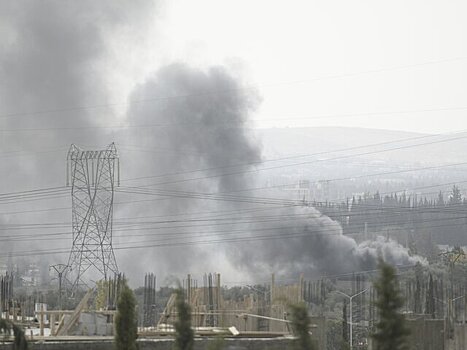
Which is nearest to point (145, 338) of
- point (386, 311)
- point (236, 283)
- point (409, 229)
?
point (386, 311)

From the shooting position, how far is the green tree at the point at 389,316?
20.9m

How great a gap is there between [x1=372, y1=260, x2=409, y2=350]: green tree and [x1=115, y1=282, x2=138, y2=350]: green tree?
195 inches

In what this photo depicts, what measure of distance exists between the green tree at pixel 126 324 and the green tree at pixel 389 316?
4.95 metres

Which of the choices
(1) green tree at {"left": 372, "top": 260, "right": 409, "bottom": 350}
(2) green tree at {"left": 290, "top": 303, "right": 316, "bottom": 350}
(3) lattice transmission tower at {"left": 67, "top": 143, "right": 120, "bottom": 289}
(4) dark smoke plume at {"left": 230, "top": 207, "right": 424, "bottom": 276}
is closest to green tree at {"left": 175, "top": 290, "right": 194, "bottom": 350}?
(2) green tree at {"left": 290, "top": 303, "right": 316, "bottom": 350}

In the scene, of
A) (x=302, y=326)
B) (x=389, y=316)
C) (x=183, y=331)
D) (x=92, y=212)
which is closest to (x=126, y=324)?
(x=183, y=331)

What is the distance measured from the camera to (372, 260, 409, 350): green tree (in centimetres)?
2091

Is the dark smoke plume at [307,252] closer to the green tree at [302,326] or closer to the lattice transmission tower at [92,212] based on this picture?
the lattice transmission tower at [92,212]

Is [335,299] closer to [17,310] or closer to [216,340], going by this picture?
[17,310]

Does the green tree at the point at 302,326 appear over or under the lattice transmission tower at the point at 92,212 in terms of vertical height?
under

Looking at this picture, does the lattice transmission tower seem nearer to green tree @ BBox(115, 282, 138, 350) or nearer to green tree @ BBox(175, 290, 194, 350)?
green tree @ BBox(115, 282, 138, 350)

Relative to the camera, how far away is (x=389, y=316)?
68.9 ft

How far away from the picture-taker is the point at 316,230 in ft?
312

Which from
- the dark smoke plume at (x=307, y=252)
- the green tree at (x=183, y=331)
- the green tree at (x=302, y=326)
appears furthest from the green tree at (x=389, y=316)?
the dark smoke plume at (x=307, y=252)

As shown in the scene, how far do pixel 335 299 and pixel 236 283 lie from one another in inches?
706
